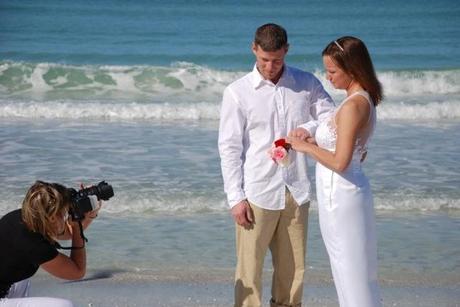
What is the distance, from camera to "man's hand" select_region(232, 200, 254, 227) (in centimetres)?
488

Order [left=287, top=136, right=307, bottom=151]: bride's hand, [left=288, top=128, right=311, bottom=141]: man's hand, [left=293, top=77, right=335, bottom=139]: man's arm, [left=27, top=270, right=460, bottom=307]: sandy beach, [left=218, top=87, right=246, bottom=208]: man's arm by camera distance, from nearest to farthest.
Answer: [left=287, top=136, right=307, bottom=151]: bride's hand < [left=288, top=128, right=311, bottom=141]: man's hand < [left=218, top=87, right=246, bottom=208]: man's arm < [left=293, top=77, right=335, bottom=139]: man's arm < [left=27, top=270, right=460, bottom=307]: sandy beach

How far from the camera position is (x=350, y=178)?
4.49m

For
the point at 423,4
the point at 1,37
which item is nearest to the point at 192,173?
the point at 1,37

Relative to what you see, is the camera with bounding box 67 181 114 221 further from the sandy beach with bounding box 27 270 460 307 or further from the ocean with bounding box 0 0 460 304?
the ocean with bounding box 0 0 460 304

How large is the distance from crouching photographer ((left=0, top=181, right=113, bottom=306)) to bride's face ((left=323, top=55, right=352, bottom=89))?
114cm

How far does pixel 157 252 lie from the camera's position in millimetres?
7645

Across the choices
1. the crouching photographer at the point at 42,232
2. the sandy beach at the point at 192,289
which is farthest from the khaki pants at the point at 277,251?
the sandy beach at the point at 192,289

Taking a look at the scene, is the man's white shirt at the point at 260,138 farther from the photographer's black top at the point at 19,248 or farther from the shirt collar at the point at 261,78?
the photographer's black top at the point at 19,248

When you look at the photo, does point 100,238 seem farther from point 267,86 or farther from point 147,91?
point 147,91

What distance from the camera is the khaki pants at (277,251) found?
4.93 meters

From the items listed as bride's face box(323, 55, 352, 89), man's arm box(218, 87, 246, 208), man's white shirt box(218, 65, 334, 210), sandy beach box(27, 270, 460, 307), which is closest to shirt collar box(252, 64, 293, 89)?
man's white shirt box(218, 65, 334, 210)

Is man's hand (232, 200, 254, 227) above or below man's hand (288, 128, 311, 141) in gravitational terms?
below

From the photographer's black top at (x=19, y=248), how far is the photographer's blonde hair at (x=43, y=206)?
0.14 feet

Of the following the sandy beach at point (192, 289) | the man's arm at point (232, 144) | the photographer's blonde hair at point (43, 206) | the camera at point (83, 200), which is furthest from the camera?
the sandy beach at point (192, 289)
